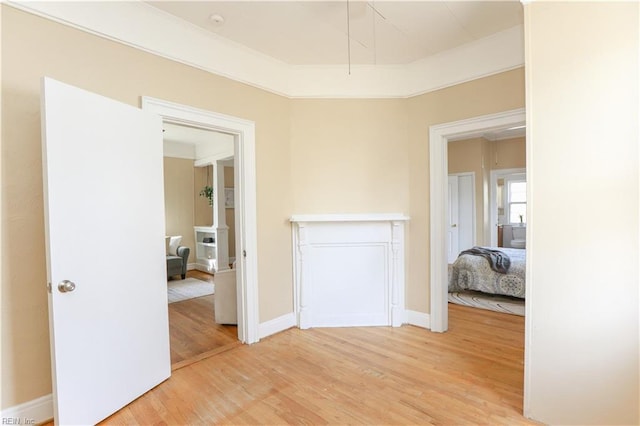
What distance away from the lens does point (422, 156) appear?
10.8 feet

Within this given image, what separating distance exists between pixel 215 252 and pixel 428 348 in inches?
189

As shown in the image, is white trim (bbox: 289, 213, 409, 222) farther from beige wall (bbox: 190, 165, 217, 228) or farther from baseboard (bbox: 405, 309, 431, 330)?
beige wall (bbox: 190, 165, 217, 228)

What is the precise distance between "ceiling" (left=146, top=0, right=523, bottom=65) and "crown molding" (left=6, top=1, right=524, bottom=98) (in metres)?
0.08

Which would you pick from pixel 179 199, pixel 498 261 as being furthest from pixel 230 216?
pixel 498 261

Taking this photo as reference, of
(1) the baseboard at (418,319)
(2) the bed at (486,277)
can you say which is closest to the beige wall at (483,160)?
(2) the bed at (486,277)

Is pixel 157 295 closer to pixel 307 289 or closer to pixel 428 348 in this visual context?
pixel 307 289

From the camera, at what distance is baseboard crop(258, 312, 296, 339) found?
3.09 m

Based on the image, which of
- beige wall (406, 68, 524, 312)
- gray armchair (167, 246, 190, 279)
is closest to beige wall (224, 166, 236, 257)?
gray armchair (167, 246, 190, 279)

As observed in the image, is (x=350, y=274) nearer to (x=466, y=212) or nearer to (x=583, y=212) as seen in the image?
(x=583, y=212)

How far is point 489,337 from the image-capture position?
3035 mm

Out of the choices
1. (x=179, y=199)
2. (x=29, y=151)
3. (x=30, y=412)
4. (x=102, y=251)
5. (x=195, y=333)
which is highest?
(x=29, y=151)

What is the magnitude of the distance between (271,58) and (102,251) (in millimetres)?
2343

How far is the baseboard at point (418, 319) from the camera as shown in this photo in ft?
10.7

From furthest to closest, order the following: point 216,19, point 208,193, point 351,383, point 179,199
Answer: point 208,193 < point 179,199 < point 216,19 < point 351,383
